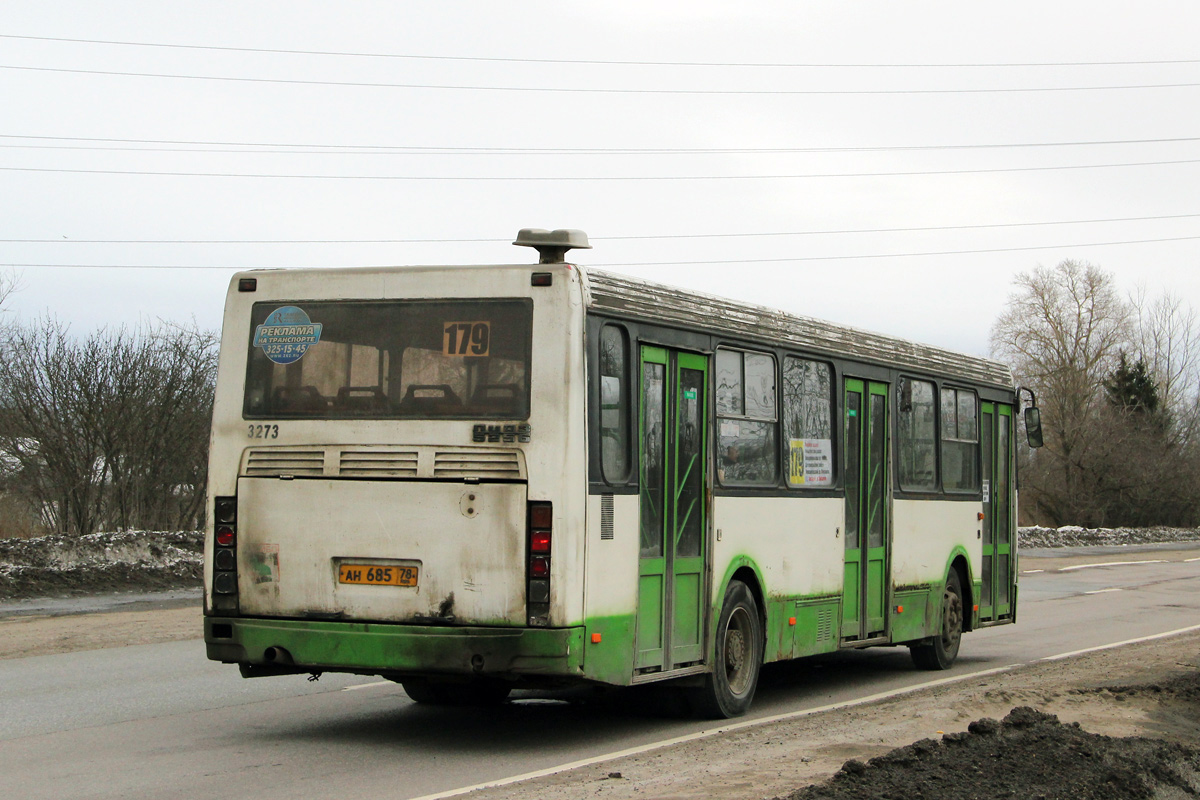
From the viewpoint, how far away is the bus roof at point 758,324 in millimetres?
8523

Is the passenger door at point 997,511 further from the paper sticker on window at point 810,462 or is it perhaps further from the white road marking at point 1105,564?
the white road marking at point 1105,564

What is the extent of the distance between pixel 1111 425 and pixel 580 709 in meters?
58.0

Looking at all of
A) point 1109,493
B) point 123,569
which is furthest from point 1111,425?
point 123,569

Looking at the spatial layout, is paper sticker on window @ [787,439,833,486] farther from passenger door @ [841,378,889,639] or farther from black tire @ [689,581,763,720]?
black tire @ [689,581,763,720]

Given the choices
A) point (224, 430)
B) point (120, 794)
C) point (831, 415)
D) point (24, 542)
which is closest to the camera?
point (120, 794)

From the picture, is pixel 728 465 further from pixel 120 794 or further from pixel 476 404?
pixel 120 794

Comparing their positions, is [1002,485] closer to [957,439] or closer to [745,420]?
[957,439]

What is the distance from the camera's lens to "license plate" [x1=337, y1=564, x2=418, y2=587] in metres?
8.09

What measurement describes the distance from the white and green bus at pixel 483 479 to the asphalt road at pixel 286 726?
0.52 meters

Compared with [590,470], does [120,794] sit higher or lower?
lower

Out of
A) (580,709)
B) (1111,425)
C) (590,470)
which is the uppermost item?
(1111,425)

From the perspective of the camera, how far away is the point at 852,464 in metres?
11.7

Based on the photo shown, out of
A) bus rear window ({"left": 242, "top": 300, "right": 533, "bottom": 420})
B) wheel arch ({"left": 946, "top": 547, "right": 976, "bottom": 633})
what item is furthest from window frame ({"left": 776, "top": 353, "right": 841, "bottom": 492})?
wheel arch ({"left": 946, "top": 547, "right": 976, "bottom": 633})

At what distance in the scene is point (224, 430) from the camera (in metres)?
8.57
